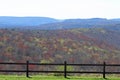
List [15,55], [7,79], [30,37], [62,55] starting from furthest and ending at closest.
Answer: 1. [30,37]
2. [62,55]
3. [15,55]
4. [7,79]

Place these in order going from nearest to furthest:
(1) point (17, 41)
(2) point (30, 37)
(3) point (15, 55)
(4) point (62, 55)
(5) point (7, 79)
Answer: (5) point (7, 79)
(3) point (15, 55)
(4) point (62, 55)
(1) point (17, 41)
(2) point (30, 37)

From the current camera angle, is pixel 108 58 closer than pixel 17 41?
Yes

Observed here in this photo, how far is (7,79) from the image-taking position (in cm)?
2644

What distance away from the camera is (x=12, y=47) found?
78.3m

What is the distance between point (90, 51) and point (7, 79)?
61051 mm

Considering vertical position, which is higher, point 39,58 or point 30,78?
point 30,78

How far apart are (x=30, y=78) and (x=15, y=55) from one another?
44438 mm

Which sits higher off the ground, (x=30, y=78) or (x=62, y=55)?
(x=30, y=78)

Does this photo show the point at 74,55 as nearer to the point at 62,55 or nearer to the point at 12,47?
the point at 62,55

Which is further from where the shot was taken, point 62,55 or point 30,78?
point 62,55

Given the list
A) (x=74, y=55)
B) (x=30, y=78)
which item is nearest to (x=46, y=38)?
(x=74, y=55)

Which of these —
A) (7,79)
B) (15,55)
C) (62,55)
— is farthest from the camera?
(62,55)

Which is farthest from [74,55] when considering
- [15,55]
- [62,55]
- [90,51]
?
[15,55]

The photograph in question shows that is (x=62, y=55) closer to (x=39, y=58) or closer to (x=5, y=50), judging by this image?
(x=39, y=58)
